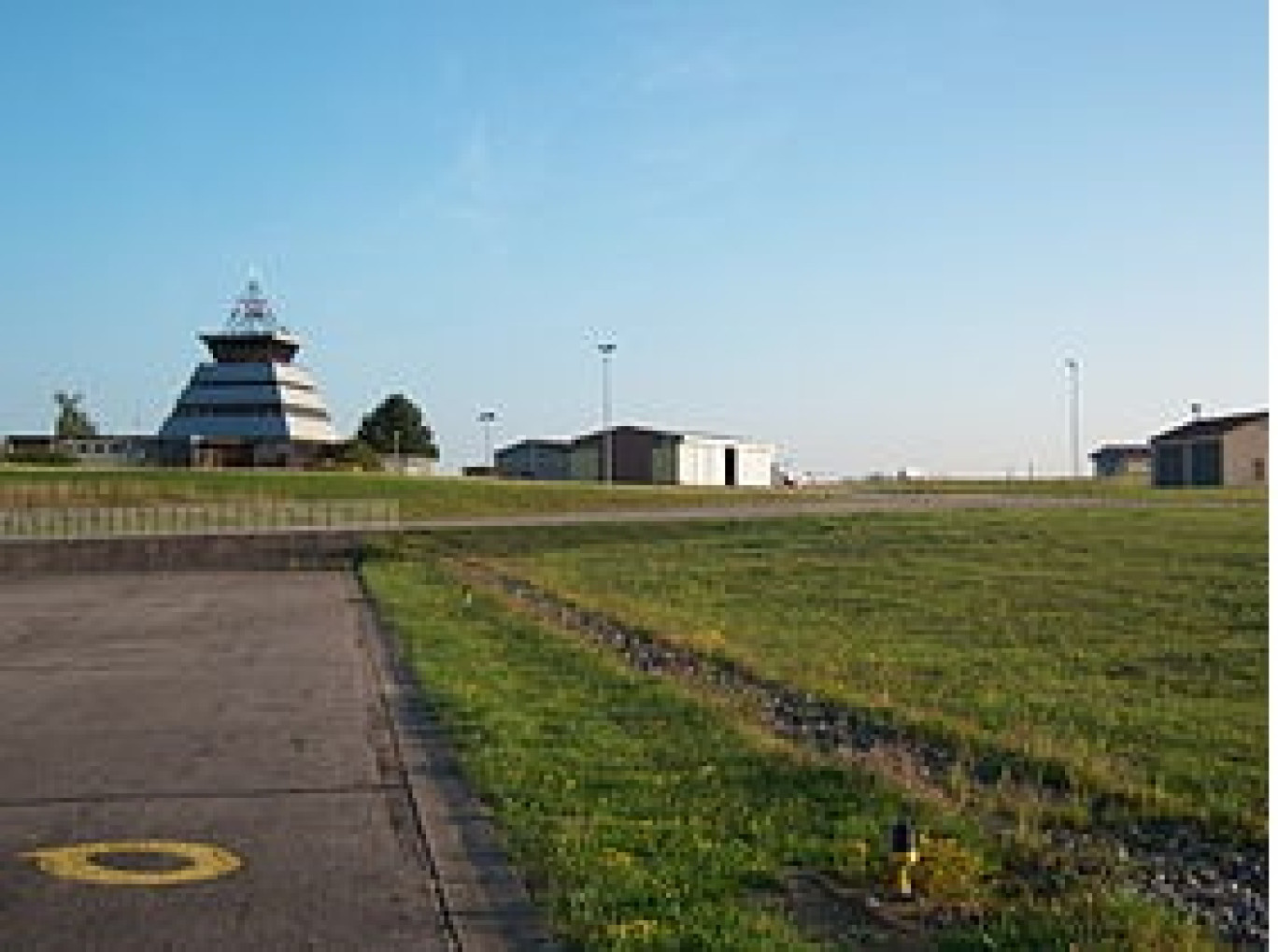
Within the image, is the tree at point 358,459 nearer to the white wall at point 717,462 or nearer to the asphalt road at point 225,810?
the white wall at point 717,462

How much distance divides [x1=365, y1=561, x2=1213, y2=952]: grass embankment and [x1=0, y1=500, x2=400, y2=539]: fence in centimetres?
3275

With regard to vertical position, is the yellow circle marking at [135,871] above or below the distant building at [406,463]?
below

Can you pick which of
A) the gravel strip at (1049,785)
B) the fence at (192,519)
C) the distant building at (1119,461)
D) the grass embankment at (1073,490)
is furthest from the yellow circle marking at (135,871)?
the distant building at (1119,461)

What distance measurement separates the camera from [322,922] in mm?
6172

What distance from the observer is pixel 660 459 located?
9925cm

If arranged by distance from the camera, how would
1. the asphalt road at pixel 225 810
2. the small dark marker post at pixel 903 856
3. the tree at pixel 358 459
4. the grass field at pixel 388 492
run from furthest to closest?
the tree at pixel 358 459 → the grass field at pixel 388 492 → the small dark marker post at pixel 903 856 → the asphalt road at pixel 225 810

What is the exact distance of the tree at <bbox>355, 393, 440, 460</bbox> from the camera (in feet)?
363

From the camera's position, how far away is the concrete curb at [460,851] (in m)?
6.00

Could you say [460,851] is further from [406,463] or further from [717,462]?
[717,462]

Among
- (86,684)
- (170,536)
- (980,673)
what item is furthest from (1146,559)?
(170,536)

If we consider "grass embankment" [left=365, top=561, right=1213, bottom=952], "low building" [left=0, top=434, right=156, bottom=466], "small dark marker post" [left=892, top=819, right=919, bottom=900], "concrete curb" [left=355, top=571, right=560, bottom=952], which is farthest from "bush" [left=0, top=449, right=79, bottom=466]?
"small dark marker post" [left=892, top=819, right=919, bottom=900]

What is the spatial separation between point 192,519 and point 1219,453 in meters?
55.5

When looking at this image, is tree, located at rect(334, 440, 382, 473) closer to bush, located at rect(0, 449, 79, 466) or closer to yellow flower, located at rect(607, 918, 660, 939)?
bush, located at rect(0, 449, 79, 466)

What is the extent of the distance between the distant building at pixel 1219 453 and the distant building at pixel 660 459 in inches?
1175
